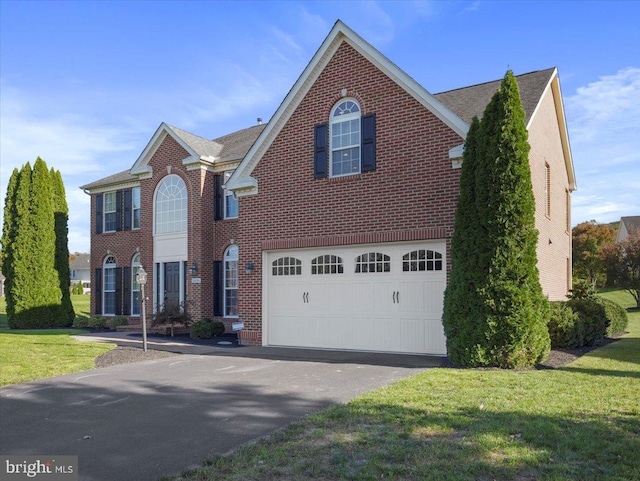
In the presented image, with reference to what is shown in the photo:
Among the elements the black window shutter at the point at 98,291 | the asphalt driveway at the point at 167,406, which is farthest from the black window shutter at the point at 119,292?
the asphalt driveway at the point at 167,406

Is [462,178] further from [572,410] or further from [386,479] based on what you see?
[386,479]

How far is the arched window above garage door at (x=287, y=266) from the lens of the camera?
14578mm

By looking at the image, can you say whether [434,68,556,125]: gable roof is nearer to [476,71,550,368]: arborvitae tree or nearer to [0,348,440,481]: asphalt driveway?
[476,71,550,368]: arborvitae tree

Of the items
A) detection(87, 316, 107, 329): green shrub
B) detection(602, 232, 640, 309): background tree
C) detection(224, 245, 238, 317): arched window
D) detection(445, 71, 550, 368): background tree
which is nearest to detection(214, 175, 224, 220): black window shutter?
detection(224, 245, 238, 317): arched window

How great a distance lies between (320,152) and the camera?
46.7 ft

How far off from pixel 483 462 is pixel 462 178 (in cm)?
691

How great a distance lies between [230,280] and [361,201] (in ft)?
27.9

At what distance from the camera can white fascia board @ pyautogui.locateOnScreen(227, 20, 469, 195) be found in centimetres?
1236

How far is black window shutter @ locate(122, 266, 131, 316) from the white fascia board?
10114mm

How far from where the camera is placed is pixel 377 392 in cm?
809

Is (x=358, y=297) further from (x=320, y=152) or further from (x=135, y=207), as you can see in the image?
(x=135, y=207)

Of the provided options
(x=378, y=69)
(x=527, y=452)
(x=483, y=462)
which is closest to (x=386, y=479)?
(x=483, y=462)

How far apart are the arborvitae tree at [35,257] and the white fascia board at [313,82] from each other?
13406 millimetres

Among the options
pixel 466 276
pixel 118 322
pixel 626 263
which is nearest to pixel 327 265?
pixel 466 276
